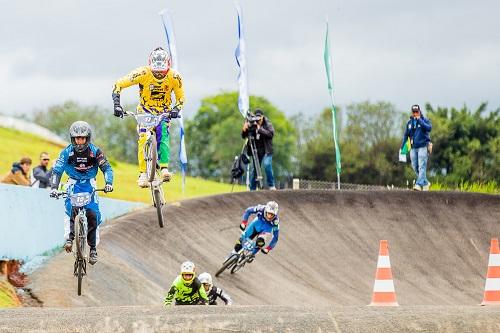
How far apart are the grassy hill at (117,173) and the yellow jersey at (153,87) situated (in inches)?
862

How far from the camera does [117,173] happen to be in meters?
51.3

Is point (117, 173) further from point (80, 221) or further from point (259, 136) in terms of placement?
point (80, 221)

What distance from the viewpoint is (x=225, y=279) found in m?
20.5

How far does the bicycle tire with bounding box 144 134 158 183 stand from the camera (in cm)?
1700

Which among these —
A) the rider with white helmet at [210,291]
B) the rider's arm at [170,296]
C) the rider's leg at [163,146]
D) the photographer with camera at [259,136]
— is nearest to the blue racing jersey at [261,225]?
the rider's leg at [163,146]

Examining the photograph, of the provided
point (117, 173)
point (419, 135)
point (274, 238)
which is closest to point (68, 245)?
point (274, 238)

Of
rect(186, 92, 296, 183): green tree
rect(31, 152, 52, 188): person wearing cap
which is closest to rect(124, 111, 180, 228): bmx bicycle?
rect(31, 152, 52, 188): person wearing cap

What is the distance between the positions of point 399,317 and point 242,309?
148 cm

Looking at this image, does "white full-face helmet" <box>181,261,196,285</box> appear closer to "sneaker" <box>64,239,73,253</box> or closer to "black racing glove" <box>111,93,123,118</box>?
"sneaker" <box>64,239,73,253</box>

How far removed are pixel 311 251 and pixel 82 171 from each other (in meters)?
10.5

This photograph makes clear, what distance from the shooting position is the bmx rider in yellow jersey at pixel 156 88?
1688cm

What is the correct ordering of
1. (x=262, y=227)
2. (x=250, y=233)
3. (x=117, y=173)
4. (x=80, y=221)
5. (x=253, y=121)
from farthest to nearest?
1. (x=117, y=173)
2. (x=253, y=121)
3. (x=250, y=233)
4. (x=262, y=227)
5. (x=80, y=221)

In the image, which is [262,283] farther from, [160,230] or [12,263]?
[12,263]

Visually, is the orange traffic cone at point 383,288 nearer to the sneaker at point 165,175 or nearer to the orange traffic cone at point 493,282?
the orange traffic cone at point 493,282
